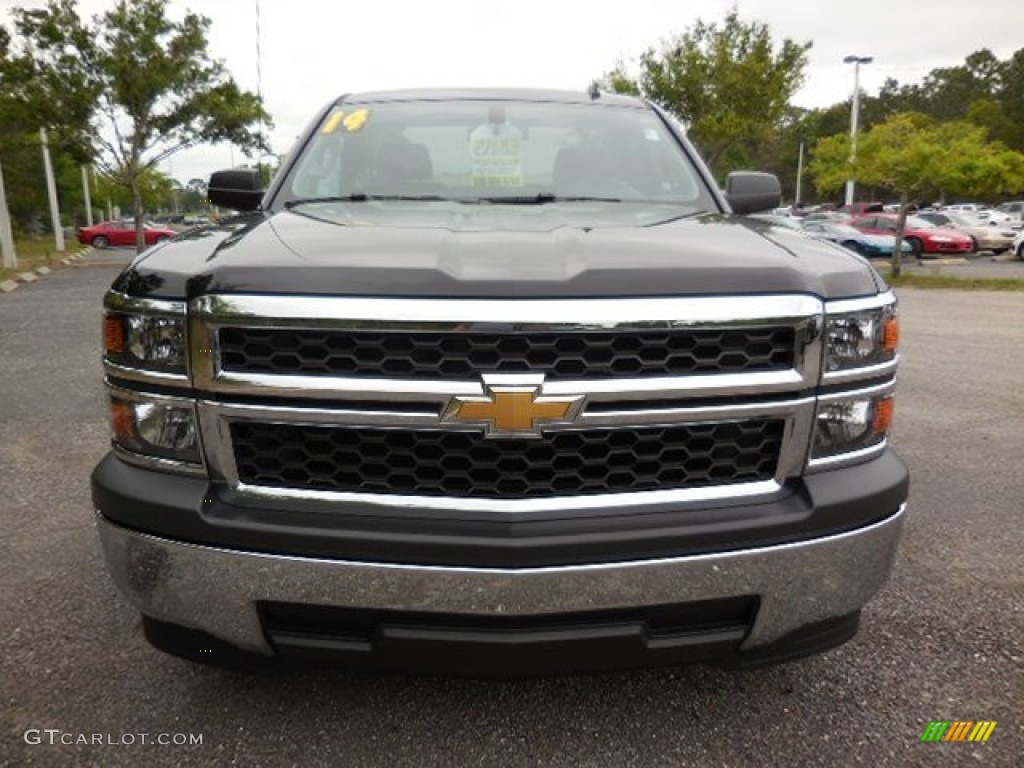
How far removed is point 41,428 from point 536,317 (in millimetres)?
4764

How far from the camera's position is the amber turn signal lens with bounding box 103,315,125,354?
1947mm

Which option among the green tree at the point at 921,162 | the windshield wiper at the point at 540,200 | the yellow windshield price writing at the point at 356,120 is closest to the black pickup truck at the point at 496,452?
the windshield wiper at the point at 540,200

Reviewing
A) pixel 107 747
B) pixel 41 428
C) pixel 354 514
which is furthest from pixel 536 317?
pixel 41 428

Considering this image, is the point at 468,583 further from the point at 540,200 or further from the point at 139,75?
the point at 139,75

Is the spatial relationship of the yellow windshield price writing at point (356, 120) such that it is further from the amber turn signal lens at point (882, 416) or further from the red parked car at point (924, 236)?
the red parked car at point (924, 236)

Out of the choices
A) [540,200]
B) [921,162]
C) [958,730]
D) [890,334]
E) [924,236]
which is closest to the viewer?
[890,334]

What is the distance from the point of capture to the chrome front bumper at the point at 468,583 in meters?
→ 1.81

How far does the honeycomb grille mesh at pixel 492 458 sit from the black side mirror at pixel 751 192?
1.59m

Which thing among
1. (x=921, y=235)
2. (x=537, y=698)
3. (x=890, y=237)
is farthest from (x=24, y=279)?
(x=921, y=235)

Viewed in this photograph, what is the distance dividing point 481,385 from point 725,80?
25250 mm

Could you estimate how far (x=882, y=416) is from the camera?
2088 mm

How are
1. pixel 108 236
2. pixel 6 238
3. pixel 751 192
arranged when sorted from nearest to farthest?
pixel 751 192, pixel 6 238, pixel 108 236

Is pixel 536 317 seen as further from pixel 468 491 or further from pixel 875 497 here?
pixel 875 497

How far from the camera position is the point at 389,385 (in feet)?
5.91
